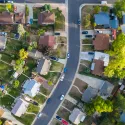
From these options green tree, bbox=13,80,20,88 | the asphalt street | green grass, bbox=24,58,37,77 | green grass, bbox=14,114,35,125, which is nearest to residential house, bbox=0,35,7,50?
green grass, bbox=24,58,37,77

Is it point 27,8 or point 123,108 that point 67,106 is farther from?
point 27,8

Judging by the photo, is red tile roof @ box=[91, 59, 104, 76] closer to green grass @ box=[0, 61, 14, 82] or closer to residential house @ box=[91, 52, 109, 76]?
residential house @ box=[91, 52, 109, 76]

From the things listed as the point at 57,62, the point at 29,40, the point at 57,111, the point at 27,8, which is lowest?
the point at 57,111

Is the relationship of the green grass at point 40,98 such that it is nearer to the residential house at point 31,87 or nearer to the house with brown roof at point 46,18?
the residential house at point 31,87

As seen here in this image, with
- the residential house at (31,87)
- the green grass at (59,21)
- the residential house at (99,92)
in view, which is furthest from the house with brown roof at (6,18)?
the residential house at (99,92)

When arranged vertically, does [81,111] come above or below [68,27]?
below

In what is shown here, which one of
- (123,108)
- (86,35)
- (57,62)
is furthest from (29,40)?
(123,108)

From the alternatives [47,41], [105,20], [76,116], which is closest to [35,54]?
[47,41]
